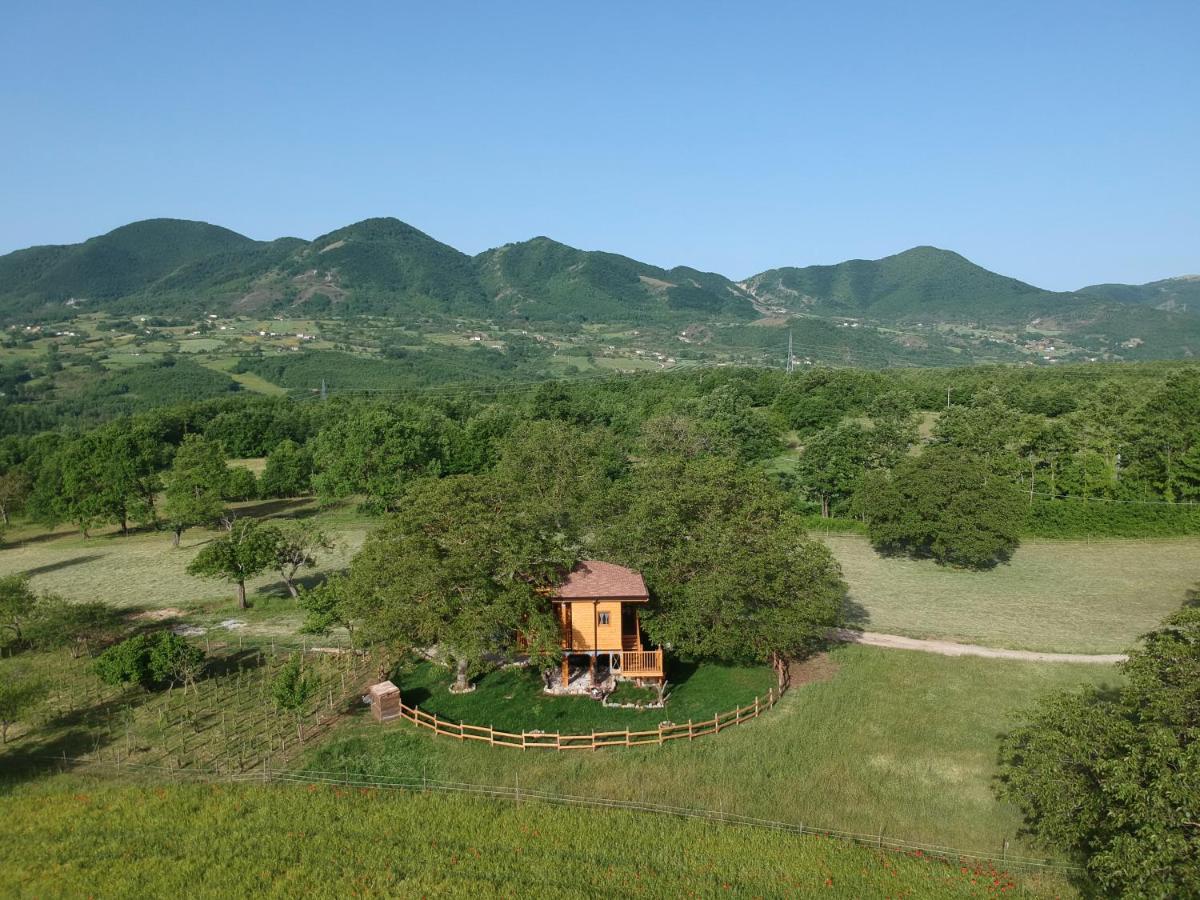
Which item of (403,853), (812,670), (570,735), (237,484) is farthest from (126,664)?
(237,484)

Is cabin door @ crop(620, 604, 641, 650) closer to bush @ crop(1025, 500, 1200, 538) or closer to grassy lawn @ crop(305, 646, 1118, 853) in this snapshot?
grassy lawn @ crop(305, 646, 1118, 853)

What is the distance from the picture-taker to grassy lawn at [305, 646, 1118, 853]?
62.0 ft

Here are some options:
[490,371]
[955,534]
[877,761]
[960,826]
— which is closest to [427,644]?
Answer: [877,761]

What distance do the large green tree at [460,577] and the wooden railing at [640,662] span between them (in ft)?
9.92

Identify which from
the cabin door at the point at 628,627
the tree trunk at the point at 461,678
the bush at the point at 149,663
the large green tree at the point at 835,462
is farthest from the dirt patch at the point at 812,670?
the large green tree at the point at 835,462

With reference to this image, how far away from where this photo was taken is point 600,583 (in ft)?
87.0

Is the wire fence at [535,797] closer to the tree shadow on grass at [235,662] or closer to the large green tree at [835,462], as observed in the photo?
the tree shadow on grass at [235,662]

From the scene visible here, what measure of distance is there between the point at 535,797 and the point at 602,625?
7.64m

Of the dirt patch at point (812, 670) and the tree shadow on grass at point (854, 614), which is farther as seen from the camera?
the tree shadow on grass at point (854, 614)

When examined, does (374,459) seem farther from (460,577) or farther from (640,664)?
(640,664)

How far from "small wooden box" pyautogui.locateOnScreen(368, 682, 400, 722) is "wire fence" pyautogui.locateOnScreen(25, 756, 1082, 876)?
303cm

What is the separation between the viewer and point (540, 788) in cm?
1986

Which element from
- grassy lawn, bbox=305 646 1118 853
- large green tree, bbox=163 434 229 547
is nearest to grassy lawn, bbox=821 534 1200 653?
grassy lawn, bbox=305 646 1118 853

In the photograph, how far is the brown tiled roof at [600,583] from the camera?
25797 mm
